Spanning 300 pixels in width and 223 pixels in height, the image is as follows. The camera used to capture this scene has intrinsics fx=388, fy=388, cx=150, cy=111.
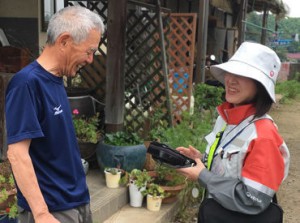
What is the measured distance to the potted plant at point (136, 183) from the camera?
3.85 meters

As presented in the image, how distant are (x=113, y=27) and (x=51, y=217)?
9.43 feet

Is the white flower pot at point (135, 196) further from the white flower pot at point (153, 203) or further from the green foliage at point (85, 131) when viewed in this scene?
the green foliage at point (85, 131)

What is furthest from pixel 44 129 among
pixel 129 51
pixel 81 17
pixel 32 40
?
pixel 32 40

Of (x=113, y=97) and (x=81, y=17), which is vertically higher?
(x=81, y=17)

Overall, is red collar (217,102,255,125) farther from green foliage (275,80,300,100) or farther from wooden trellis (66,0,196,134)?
green foliage (275,80,300,100)

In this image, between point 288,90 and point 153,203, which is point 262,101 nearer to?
point 153,203

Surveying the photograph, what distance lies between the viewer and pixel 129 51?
17.3 ft

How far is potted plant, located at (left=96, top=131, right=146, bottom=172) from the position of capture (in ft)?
13.2

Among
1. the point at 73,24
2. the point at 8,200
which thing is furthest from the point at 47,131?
the point at 8,200

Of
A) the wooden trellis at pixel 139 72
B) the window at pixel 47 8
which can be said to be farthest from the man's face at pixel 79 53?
the window at pixel 47 8

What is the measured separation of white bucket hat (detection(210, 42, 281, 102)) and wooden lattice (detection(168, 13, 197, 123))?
15.8 feet

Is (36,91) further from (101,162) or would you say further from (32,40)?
(32,40)

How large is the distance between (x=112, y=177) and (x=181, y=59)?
3.55 meters

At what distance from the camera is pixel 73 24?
1.60 meters
